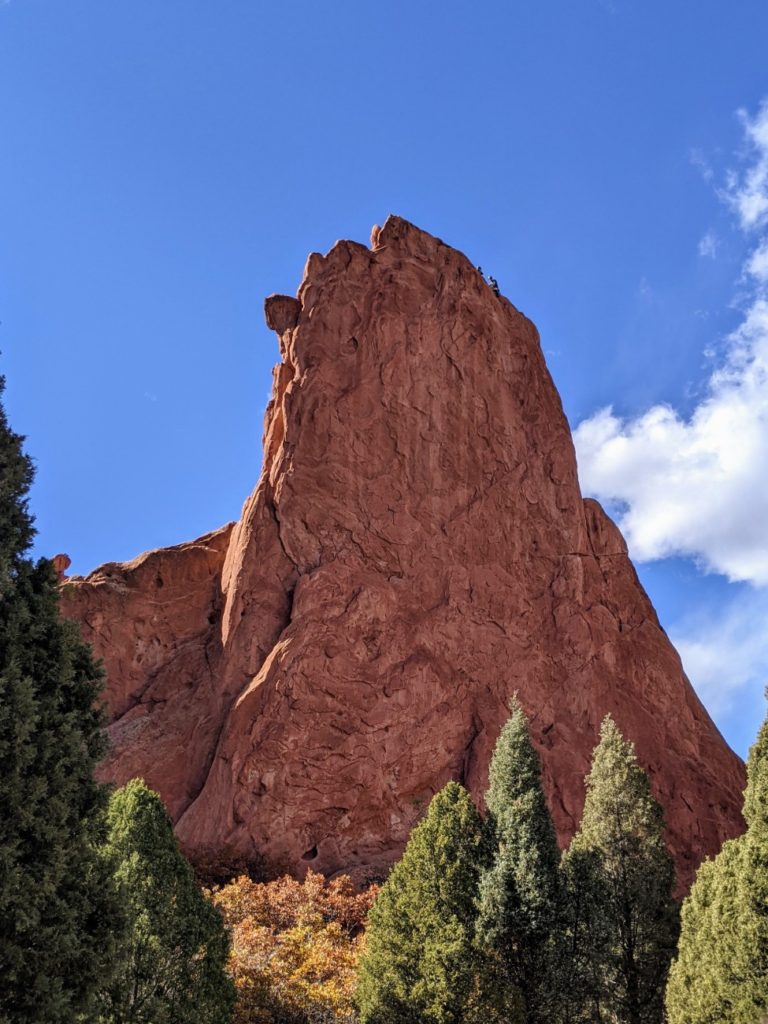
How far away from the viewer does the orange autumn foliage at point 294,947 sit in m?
18.0

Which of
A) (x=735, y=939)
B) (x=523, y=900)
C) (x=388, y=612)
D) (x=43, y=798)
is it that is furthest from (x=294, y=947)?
(x=388, y=612)

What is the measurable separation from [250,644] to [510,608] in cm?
1095

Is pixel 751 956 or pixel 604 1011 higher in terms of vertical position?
pixel 751 956

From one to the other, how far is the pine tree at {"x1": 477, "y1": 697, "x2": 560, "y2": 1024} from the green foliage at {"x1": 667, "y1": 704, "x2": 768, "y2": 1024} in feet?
9.95

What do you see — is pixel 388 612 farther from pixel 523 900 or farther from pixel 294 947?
pixel 523 900

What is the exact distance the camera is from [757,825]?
14.3m

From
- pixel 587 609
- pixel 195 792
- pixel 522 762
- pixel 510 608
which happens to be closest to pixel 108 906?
pixel 522 762

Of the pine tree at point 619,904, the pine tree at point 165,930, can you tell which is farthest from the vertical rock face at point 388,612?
the pine tree at point 165,930

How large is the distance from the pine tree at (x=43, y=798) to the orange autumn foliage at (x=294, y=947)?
31.4ft

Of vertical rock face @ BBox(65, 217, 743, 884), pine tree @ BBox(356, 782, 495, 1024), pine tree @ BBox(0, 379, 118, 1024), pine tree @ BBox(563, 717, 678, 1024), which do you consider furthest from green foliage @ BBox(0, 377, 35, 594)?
vertical rock face @ BBox(65, 217, 743, 884)

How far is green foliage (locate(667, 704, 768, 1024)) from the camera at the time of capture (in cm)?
1380

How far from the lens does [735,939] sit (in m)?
14.1

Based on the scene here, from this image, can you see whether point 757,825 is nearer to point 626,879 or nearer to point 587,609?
point 626,879

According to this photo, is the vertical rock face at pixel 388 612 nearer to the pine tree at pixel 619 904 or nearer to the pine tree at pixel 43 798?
the pine tree at pixel 619 904
